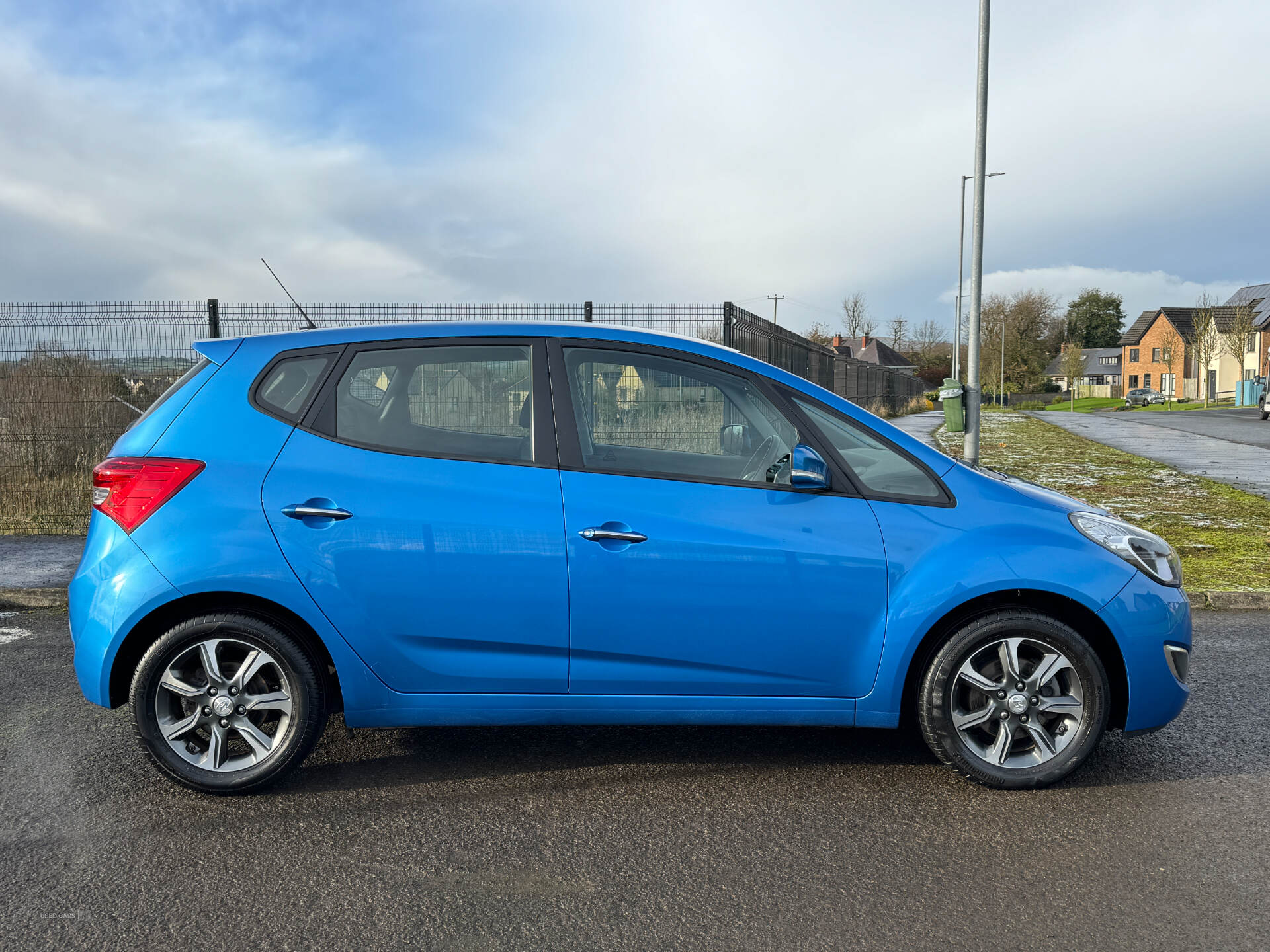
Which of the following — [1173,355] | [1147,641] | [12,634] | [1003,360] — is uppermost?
[1173,355]

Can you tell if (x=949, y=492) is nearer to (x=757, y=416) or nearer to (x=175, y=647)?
(x=757, y=416)

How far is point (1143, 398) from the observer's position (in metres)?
85.7

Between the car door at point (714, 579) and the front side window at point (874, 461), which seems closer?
the car door at point (714, 579)

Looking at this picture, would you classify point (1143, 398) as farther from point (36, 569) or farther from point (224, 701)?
point (224, 701)

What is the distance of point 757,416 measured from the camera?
3.79 metres

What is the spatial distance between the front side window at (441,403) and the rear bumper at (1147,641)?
2.27 meters

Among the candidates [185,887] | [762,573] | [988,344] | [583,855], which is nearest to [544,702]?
[583,855]

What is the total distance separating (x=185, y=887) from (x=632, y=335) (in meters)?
2.41

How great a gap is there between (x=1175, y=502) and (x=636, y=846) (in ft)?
36.7

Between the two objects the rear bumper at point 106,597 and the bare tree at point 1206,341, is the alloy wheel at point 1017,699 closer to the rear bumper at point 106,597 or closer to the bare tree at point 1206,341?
the rear bumper at point 106,597

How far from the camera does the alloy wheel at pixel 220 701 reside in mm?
3568

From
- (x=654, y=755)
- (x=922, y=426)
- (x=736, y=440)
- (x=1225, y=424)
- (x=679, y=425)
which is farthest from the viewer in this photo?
(x=1225, y=424)

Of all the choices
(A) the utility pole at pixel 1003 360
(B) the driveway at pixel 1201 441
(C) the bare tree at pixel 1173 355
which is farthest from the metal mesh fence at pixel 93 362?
(C) the bare tree at pixel 1173 355

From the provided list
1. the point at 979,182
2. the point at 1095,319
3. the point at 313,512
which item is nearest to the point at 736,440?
the point at 313,512
